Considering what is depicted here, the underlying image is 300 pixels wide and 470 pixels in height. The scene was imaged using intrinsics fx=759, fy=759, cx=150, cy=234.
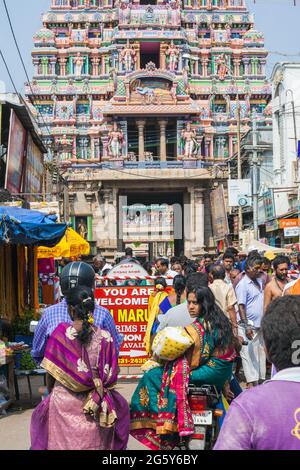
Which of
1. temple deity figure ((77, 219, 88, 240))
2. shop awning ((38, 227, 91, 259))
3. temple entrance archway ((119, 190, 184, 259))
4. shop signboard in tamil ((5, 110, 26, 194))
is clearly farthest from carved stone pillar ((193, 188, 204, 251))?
shop signboard in tamil ((5, 110, 26, 194))

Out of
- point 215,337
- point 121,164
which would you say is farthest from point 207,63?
point 215,337

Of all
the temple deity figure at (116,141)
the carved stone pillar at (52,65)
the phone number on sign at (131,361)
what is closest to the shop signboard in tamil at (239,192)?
the temple deity figure at (116,141)

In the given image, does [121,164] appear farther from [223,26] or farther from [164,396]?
[164,396]

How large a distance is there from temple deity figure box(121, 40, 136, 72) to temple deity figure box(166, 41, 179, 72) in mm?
2128

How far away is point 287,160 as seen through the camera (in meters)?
32.2

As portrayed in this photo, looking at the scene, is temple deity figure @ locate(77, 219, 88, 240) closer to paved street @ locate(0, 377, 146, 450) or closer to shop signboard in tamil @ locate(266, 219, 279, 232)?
shop signboard in tamil @ locate(266, 219, 279, 232)

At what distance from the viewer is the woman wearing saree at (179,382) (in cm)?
495

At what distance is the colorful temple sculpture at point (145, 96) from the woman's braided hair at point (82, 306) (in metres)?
37.8

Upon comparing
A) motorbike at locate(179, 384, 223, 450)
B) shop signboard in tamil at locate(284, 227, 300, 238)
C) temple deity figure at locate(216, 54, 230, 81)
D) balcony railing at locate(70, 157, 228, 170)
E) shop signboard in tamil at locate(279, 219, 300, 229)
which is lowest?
motorbike at locate(179, 384, 223, 450)

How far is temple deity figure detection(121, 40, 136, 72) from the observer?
45844 mm

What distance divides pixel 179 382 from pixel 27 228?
5.68 m

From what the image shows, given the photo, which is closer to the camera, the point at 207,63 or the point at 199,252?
the point at 199,252

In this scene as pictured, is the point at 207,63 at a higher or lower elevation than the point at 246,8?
lower
